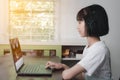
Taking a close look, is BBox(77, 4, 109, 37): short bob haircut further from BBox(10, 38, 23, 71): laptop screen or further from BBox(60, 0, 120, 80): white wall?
BBox(60, 0, 120, 80): white wall

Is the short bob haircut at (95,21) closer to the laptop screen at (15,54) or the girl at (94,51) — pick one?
the girl at (94,51)

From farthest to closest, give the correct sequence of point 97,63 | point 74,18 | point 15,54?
point 74,18 < point 15,54 < point 97,63

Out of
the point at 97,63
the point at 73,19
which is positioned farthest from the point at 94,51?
the point at 73,19

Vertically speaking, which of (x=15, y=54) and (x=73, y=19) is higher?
(x=73, y=19)

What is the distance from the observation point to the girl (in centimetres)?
150

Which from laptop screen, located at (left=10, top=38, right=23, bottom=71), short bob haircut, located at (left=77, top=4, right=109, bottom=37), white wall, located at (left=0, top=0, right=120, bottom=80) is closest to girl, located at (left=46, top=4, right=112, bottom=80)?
short bob haircut, located at (left=77, top=4, right=109, bottom=37)

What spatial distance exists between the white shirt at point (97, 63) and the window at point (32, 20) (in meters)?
1.59

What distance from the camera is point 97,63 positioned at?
1.51m

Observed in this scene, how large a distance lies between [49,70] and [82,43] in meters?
1.34

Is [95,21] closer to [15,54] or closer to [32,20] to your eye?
[15,54]

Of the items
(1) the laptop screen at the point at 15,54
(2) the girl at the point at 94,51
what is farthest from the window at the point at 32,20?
(2) the girl at the point at 94,51

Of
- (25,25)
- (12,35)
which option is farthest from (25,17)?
(12,35)

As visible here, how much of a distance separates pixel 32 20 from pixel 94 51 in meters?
1.71

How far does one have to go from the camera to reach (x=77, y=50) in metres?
3.13
